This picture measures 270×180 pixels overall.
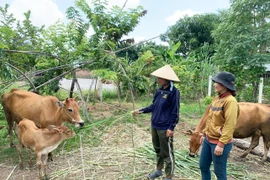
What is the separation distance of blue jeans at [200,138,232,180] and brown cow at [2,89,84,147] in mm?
2323

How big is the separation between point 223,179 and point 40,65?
6166 millimetres

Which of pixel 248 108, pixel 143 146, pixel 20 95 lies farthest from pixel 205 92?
pixel 20 95

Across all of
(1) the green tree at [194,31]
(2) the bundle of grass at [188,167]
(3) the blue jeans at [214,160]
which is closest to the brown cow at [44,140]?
(2) the bundle of grass at [188,167]

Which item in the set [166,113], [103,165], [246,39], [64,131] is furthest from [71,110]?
[246,39]

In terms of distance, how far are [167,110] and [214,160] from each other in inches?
40.0

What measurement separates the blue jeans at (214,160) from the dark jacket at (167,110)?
61 centimetres

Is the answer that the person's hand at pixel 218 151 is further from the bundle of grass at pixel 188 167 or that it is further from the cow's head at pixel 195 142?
the cow's head at pixel 195 142

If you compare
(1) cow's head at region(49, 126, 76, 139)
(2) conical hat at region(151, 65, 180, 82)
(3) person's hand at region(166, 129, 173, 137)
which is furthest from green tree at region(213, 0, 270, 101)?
(1) cow's head at region(49, 126, 76, 139)

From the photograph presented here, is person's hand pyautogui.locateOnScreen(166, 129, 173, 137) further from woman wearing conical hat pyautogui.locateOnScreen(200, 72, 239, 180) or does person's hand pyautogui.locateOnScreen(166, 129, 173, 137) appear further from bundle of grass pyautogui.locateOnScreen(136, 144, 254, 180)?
bundle of grass pyautogui.locateOnScreen(136, 144, 254, 180)

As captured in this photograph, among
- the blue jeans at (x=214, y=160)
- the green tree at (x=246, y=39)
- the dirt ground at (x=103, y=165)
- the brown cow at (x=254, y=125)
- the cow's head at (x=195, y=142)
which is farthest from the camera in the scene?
the green tree at (x=246, y=39)

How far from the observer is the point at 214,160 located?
3.28 meters

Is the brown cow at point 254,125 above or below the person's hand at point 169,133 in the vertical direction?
below

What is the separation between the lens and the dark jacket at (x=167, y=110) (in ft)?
12.7

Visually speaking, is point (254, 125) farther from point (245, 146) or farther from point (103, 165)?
point (103, 165)
